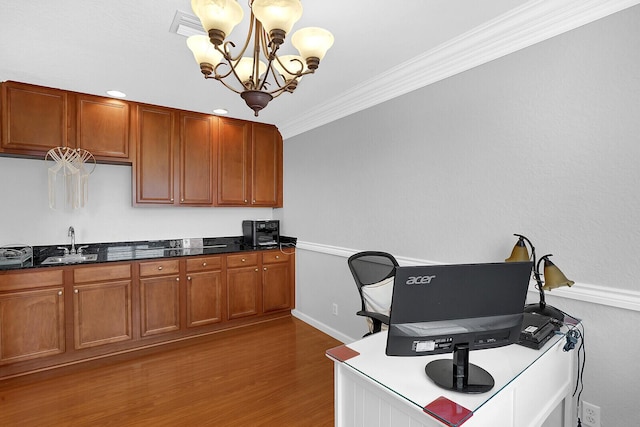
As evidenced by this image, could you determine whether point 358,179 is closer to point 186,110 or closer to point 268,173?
point 268,173

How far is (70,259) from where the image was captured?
9.95 ft

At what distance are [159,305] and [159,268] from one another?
0.39 metres

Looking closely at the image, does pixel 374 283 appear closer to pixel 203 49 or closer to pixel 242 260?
pixel 203 49

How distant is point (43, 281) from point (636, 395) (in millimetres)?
4149

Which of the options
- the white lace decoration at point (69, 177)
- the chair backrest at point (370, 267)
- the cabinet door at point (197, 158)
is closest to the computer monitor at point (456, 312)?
the chair backrest at point (370, 267)

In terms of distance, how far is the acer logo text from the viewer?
1.04 metres

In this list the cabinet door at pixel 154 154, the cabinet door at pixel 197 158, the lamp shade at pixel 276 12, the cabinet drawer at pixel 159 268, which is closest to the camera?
the lamp shade at pixel 276 12

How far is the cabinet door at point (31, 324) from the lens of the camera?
2.57 metres

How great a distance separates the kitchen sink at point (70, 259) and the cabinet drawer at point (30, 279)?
0.35ft

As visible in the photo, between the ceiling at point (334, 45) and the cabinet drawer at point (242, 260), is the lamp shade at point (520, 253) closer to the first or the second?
the ceiling at point (334, 45)

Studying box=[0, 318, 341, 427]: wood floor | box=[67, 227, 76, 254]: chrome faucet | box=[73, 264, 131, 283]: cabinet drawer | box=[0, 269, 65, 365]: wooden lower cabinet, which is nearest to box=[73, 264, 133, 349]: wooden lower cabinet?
box=[73, 264, 131, 283]: cabinet drawer

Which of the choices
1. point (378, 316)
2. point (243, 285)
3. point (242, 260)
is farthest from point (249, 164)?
point (378, 316)

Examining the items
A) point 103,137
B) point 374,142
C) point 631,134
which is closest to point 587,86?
point 631,134

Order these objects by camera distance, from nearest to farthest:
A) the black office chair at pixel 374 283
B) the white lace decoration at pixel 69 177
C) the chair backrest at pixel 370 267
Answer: the black office chair at pixel 374 283, the chair backrest at pixel 370 267, the white lace decoration at pixel 69 177
